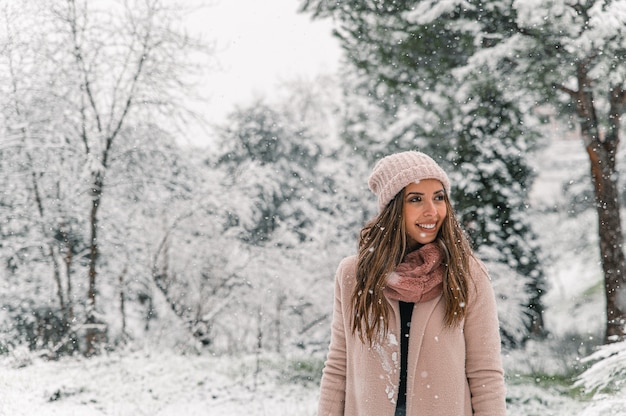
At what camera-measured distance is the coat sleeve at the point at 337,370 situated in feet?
5.32

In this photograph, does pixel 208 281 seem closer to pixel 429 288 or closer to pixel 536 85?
pixel 536 85

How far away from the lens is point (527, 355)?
7078 millimetres

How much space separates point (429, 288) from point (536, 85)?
541cm

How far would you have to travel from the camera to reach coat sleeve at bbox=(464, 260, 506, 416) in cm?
143

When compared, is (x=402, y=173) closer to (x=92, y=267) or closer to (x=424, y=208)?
(x=424, y=208)

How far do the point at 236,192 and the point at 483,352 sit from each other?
7.20 metres

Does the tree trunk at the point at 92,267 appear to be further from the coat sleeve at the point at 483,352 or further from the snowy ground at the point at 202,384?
the coat sleeve at the point at 483,352

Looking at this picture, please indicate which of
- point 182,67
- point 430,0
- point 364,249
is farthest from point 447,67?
point 364,249

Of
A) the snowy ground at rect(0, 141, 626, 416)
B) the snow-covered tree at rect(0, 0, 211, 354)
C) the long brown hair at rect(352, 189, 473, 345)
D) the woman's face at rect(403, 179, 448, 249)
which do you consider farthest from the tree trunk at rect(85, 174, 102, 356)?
the woman's face at rect(403, 179, 448, 249)

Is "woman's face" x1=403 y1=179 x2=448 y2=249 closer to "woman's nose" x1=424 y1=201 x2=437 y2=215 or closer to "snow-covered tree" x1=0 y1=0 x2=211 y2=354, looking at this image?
"woman's nose" x1=424 y1=201 x2=437 y2=215

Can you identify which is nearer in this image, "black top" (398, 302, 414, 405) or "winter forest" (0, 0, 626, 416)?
"black top" (398, 302, 414, 405)

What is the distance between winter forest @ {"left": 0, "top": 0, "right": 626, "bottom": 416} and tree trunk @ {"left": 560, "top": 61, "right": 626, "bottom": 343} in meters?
0.02

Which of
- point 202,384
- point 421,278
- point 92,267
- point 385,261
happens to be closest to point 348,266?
point 385,261

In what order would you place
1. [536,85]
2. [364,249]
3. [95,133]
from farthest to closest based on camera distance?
[95,133]
[536,85]
[364,249]
